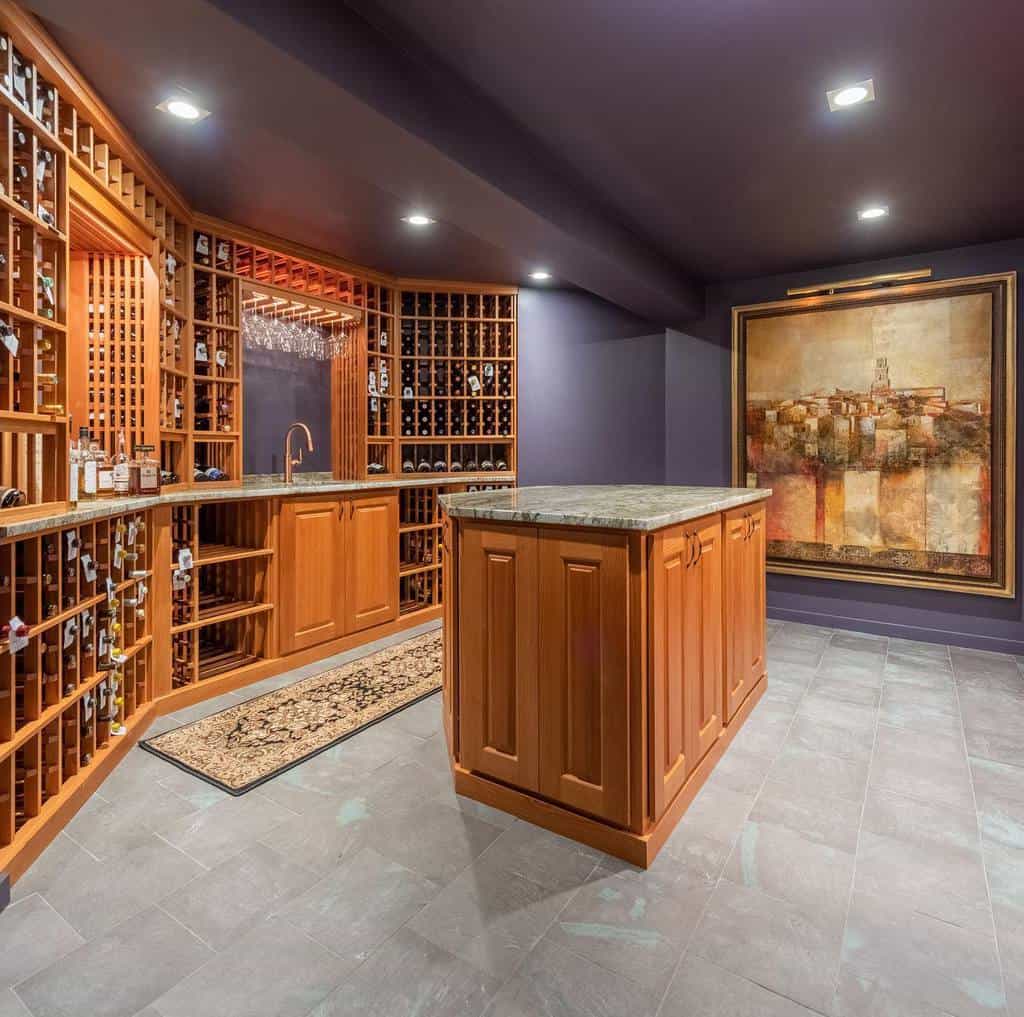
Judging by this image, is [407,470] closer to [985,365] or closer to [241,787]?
[241,787]

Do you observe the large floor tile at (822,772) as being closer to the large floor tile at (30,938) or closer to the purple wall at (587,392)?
the large floor tile at (30,938)

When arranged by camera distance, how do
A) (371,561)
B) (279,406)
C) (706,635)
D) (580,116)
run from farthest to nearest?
(279,406), (371,561), (580,116), (706,635)

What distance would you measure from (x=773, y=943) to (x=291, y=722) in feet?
6.40

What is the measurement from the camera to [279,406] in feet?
16.1

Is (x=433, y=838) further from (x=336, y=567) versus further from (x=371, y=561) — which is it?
(x=371, y=561)

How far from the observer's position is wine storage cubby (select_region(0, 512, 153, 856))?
165cm

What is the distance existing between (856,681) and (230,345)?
151 inches

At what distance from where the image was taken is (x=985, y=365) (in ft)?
12.1

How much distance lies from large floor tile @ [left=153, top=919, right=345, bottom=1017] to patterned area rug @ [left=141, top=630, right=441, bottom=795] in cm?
75

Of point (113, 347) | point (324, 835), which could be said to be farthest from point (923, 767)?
point (113, 347)

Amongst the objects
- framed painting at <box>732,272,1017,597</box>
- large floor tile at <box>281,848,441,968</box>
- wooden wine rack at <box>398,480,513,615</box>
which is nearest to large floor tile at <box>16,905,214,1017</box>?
large floor tile at <box>281,848,441,968</box>

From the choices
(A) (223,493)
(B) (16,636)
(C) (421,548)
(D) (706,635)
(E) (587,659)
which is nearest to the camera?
(B) (16,636)

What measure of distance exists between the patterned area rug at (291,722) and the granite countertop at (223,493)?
947mm

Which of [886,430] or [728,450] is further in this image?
[728,450]
